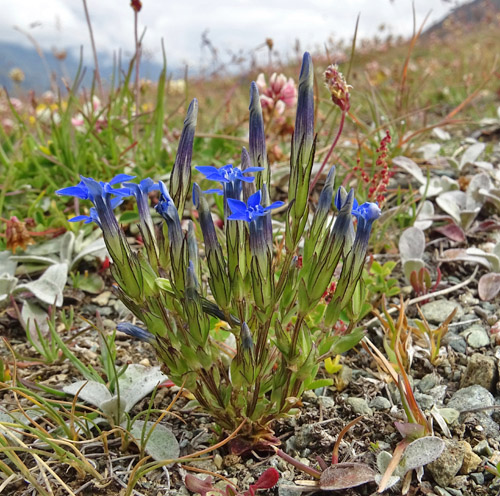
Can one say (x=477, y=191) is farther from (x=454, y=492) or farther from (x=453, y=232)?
(x=454, y=492)

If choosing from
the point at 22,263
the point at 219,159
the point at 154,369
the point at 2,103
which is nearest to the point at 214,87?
the point at 2,103

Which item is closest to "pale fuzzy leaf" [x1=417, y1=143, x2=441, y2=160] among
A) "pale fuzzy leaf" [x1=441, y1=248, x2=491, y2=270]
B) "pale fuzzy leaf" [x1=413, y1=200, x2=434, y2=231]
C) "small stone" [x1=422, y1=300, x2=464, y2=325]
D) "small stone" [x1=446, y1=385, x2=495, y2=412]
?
"pale fuzzy leaf" [x1=413, y1=200, x2=434, y2=231]

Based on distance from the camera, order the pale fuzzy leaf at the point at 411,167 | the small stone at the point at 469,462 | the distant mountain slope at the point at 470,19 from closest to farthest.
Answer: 1. the small stone at the point at 469,462
2. the pale fuzzy leaf at the point at 411,167
3. the distant mountain slope at the point at 470,19

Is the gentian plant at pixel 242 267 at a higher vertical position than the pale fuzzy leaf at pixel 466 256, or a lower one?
higher

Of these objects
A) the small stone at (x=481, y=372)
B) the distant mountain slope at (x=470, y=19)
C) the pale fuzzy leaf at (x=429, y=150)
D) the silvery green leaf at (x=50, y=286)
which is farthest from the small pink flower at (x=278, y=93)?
the distant mountain slope at (x=470, y=19)

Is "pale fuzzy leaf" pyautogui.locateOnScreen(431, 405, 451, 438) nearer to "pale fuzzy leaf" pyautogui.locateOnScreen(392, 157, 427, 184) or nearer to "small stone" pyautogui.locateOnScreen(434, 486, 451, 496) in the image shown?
"small stone" pyautogui.locateOnScreen(434, 486, 451, 496)

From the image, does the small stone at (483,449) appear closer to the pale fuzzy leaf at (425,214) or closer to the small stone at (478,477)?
the small stone at (478,477)

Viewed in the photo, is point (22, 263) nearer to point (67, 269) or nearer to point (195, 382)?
point (67, 269)
